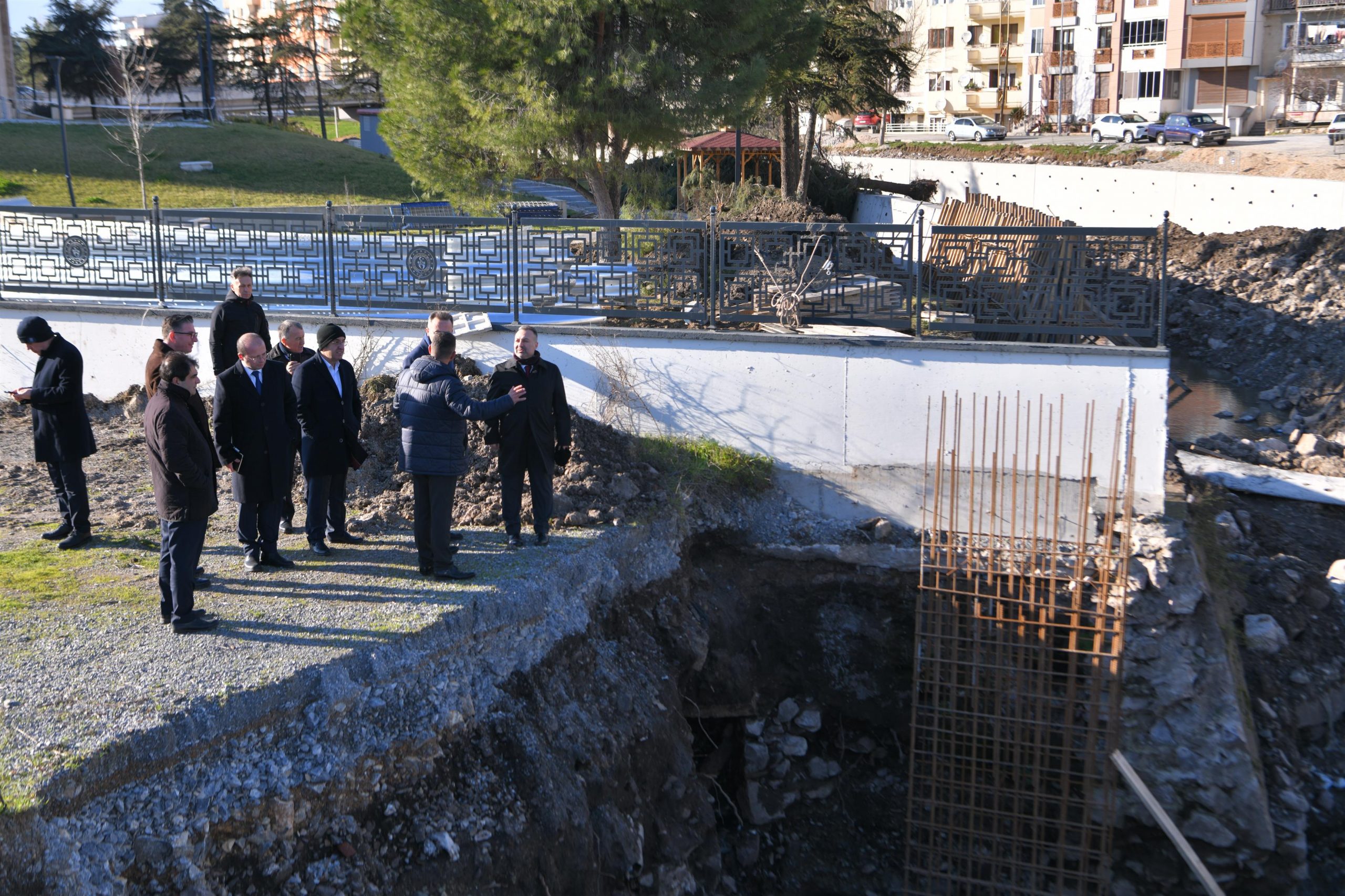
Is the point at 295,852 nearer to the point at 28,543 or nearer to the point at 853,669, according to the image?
the point at 28,543

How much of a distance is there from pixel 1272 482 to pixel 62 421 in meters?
11.5

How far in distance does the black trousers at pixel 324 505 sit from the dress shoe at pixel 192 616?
3.57 feet

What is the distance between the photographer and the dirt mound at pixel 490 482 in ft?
25.7

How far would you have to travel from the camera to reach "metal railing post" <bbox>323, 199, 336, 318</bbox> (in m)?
9.70

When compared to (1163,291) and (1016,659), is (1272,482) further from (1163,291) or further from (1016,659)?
(1016,659)

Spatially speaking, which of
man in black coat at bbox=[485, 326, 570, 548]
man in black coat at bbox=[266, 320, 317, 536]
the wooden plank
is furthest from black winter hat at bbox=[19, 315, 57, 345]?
the wooden plank

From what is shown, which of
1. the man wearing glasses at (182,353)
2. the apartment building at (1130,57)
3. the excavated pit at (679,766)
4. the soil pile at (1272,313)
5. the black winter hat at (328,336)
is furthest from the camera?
the apartment building at (1130,57)

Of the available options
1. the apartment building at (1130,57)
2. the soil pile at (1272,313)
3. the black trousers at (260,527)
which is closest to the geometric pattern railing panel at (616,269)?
the black trousers at (260,527)

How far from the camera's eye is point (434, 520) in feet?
21.3

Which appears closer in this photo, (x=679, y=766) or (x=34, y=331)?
(x=34, y=331)

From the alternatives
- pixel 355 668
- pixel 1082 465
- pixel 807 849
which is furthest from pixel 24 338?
pixel 1082 465

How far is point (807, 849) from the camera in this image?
314 inches

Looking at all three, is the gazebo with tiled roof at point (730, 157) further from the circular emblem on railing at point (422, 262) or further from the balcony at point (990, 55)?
the balcony at point (990, 55)

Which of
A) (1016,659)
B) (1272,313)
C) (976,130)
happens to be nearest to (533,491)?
(1016,659)
